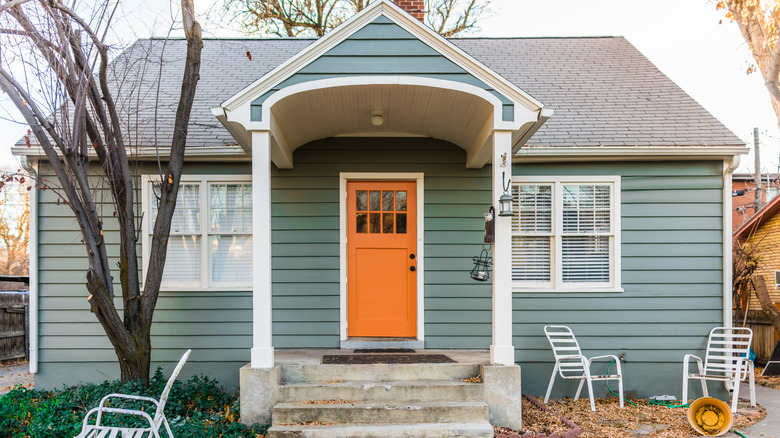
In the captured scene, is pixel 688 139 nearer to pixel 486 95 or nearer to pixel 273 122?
pixel 486 95

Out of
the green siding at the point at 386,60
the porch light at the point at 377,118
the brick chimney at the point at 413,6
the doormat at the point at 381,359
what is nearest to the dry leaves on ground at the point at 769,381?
the doormat at the point at 381,359

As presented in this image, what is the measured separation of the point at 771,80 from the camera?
5.96 metres

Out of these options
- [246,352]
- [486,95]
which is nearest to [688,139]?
[486,95]

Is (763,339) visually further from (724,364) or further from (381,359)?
(381,359)

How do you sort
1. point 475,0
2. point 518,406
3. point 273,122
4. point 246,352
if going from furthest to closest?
1. point 475,0
2. point 246,352
3. point 273,122
4. point 518,406

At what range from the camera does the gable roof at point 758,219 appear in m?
10.4

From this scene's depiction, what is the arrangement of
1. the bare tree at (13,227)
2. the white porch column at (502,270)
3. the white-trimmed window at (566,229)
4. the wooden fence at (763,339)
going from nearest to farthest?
the white porch column at (502,270), the white-trimmed window at (566,229), the wooden fence at (763,339), the bare tree at (13,227)

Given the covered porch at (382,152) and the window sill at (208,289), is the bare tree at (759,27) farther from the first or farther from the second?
the window sill at (208,289)

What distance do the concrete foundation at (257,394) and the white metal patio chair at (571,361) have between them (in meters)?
2.74

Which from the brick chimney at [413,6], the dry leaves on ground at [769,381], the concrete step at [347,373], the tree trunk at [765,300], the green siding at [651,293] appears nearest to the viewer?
the concrete step at [347,373]

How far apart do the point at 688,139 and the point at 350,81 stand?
3.79 meters

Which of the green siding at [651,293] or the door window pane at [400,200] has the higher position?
the door window pane at [400,200]

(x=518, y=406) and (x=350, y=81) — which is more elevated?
(x=350, y=81)

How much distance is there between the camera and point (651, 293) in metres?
5.47
